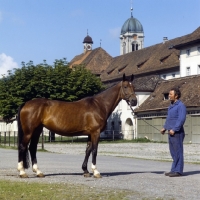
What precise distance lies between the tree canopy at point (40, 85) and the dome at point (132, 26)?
107967 millimetres

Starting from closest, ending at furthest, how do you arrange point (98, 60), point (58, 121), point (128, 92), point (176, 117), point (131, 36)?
point (58, 121), point (176, 117), point (128, 92), point (98, 60), point (131, 36)

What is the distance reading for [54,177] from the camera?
14070mm

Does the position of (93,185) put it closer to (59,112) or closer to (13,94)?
(59,112)

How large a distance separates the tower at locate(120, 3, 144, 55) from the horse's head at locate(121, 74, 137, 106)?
150 metres

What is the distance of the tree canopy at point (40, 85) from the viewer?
205 ft

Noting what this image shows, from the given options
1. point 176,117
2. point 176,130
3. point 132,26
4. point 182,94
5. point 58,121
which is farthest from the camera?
point 132,26

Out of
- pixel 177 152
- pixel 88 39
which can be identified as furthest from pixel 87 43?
pixel 177 152

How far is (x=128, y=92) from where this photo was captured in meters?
14.8

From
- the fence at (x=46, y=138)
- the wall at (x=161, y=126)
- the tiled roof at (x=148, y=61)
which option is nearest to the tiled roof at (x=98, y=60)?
the tiled roof at (x=148, y=61)

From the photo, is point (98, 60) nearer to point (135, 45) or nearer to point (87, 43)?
point (87, 43)

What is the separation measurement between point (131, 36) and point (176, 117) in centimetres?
15582

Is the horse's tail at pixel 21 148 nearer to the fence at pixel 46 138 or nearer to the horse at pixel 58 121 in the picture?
the horse at pixel 58 121

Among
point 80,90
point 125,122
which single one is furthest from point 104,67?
point 80,90

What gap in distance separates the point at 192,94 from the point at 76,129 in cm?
4625
